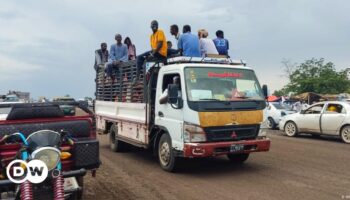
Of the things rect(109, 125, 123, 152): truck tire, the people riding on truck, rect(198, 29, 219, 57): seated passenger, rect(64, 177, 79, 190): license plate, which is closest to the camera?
rect(64, 177, 79, 190): license plate

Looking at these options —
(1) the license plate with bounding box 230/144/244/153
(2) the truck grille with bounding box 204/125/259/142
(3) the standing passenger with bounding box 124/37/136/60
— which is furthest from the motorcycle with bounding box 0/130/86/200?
(3) the standing passenger with bounding box 124/37/136/60

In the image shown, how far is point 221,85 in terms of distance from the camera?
8336 millimetres

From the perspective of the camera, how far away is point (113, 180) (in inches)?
305

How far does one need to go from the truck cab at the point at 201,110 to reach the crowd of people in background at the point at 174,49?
52 cm

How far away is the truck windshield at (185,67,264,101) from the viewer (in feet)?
26.5

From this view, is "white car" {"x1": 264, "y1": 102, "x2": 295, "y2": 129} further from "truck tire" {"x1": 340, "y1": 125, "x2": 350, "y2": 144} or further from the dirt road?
the dirt road

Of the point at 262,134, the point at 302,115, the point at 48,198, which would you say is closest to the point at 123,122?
the point at 262,134

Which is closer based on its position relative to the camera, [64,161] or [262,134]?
[64,161]

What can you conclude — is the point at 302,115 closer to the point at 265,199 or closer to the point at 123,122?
the point at 123,122

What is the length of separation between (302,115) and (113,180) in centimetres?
1029

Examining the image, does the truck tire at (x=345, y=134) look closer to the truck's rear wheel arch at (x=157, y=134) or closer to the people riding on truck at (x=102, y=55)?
the truck's rear wheel arch at (x=157, y=134)
